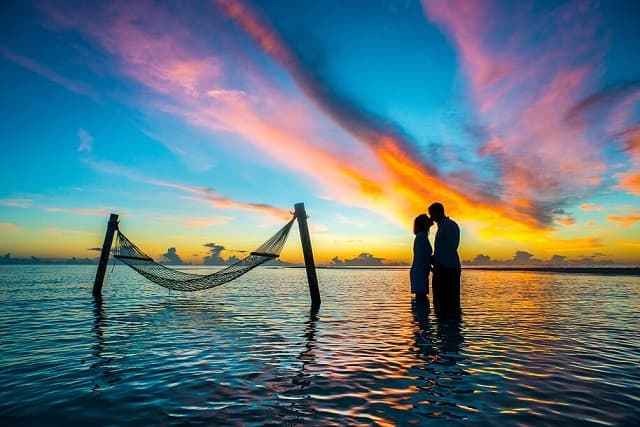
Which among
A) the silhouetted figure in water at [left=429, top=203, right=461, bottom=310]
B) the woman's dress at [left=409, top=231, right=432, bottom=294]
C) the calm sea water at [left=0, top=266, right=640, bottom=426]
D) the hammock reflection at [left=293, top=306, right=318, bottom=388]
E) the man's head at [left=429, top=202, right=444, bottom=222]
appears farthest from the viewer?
the woman's dress at [left=409, top=231, right=432, bottom=294]

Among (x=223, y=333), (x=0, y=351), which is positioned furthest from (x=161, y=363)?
(x=0, y=351)

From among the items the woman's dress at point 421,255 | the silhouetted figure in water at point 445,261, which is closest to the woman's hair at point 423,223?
the woman's dress at point 421,255

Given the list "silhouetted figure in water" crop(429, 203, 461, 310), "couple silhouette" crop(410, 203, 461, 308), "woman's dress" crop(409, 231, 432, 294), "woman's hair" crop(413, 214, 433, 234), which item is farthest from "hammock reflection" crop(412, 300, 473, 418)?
"woman's hair" crop(413, 214, 433, 234)

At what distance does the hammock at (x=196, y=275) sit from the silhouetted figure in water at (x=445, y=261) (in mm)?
7572

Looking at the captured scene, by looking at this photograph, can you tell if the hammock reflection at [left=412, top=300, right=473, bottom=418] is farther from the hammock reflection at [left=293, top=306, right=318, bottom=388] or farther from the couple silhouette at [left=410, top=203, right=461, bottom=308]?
the hammock reflection at [left=293, top=306, right=318, bottom=388]

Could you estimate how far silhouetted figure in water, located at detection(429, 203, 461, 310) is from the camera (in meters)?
11.8

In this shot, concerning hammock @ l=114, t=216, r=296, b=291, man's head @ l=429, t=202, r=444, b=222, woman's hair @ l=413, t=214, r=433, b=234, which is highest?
man's head @ l=429, t=202, r=444, b=222

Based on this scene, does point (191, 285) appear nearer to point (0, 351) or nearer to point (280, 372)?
point (0, 351)

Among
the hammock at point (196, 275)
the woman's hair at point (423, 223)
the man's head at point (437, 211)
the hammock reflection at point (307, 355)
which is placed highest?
the man's head at point (437, 211)

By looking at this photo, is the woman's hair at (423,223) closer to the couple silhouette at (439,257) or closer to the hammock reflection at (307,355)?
the couple silhouette at (439,257)

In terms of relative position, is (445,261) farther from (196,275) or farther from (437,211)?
(196,275)

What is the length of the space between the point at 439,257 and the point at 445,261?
231 millimetres

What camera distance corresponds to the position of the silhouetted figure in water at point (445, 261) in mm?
11820

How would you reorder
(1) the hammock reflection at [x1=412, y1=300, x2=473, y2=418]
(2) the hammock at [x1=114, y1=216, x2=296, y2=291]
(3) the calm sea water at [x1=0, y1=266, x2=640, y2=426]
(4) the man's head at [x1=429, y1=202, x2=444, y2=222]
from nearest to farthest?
(3) the calm sea water at [x1=0, y1=266, x2=640, y2=426] → (1) the hammock reflection at [x1=412, y1=300, x2=473, y2=418] → (4) the man's head at [x1=429, y1=202, x2=444, y2=222] → (2) the hammock at [x1=114, y1=216, x2=296, y2=291]
